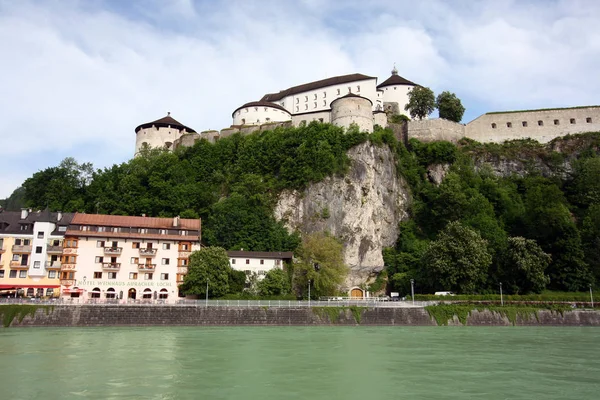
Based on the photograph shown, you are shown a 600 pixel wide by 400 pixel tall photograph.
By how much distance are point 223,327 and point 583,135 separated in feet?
190

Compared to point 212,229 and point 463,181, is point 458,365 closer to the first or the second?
point 212,229

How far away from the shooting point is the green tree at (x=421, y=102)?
7306 cm

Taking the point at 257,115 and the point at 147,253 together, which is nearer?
the point at 147,253

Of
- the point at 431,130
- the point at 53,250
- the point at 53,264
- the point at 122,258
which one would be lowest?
the point at 53,264

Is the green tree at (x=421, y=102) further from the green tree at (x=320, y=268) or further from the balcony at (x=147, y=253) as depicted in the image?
the balcony at (x=147, y=253)

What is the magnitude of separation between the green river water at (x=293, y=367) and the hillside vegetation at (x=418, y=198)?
18368 millimetres

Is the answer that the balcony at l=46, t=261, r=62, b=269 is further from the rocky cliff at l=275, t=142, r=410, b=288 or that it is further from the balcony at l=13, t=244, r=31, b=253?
the rocky cliff at l=275, t=142, r=410, b=288

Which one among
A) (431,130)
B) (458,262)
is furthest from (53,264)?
(431,130)

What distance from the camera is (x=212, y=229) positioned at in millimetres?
55281

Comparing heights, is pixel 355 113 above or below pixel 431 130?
above

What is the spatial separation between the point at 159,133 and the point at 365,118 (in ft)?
114

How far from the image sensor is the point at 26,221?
1882 inches

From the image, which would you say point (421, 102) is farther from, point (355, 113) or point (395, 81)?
point (355, 113)

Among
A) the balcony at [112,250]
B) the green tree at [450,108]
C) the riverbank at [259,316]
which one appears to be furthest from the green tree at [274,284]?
the green tree at [450,108]
